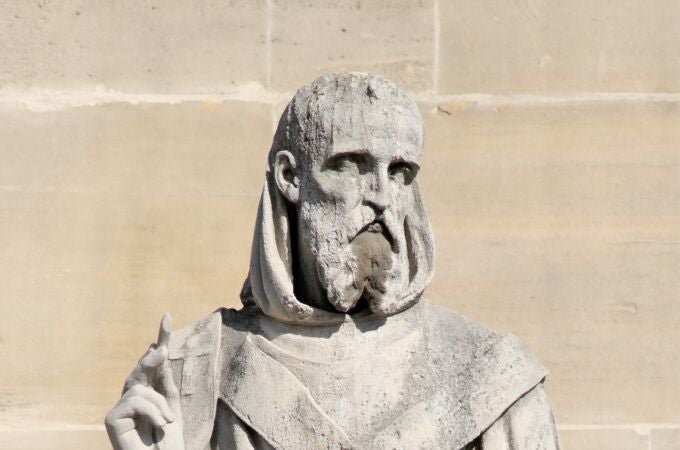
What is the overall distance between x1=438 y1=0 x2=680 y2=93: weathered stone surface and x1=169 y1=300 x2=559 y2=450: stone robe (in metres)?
2.49

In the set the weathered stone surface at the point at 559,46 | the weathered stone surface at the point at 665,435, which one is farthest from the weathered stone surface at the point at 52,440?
the weathered stone surface at the point at 665,435

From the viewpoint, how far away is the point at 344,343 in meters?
8.05

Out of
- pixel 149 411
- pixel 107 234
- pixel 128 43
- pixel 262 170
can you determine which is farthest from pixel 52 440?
pixel 149 411

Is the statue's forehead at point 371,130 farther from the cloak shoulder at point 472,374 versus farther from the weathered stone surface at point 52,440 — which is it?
the weathered stone surface at point 52,440

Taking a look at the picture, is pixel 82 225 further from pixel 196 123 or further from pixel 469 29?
pixel 469 29

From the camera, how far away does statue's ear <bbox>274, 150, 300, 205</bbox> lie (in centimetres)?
805

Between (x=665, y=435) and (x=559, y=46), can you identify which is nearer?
(x=665, y=435)

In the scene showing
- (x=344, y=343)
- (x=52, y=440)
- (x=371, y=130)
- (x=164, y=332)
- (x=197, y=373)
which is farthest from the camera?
(x=52, y=440)

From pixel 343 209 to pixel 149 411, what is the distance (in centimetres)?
74

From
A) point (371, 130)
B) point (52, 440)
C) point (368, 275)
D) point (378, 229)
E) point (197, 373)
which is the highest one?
point (371, 130)

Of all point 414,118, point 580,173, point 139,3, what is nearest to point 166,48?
point 139,3

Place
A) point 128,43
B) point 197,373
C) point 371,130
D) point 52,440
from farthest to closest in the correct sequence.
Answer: point 128,43 → point 52,440 → point 197,373 → point 371,130

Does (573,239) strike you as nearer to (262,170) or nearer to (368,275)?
(262,170)

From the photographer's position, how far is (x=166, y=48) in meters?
10.6
